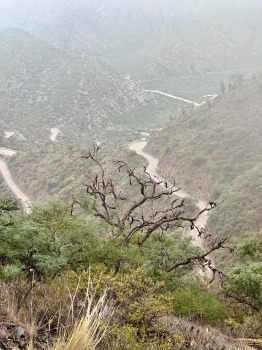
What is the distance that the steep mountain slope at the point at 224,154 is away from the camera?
33438 millimetres

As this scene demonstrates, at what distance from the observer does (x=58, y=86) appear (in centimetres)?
10119

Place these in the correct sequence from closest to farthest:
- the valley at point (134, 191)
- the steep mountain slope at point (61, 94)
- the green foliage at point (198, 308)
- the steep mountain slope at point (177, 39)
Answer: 1. the valley at point (134, 191)
2. the green foliage at point (198, 308)
3. the steep mountain slope at point (61, 94)
4. the steep mountain slope at point (177, 39)

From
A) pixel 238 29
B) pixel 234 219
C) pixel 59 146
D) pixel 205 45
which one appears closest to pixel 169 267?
pixel 234 219

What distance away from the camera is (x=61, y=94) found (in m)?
96.7

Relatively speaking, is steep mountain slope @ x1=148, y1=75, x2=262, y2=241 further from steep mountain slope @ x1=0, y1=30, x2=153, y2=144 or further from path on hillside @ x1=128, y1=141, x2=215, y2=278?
steep mountain slope @ x1=0, y1=30, x2=153, y2=144

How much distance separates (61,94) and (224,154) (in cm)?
5980

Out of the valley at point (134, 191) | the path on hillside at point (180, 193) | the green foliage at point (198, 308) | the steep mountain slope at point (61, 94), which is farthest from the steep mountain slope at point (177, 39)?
the green foliage at point (198, 308)

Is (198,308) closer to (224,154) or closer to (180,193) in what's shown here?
(180,193)

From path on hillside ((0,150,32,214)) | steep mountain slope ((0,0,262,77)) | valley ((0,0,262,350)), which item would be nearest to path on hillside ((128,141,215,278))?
valley ((0,0,262,350))

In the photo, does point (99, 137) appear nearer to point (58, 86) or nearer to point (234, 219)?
point (58, 86)

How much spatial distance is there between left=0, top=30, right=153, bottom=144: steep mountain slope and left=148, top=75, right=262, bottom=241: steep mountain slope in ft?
89.7

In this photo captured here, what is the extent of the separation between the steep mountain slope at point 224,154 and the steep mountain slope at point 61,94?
89.7ft

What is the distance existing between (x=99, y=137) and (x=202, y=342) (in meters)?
76.8

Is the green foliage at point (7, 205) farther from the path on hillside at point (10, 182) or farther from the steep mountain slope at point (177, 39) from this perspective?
→ the steep mountain slope at point (177, 39)
